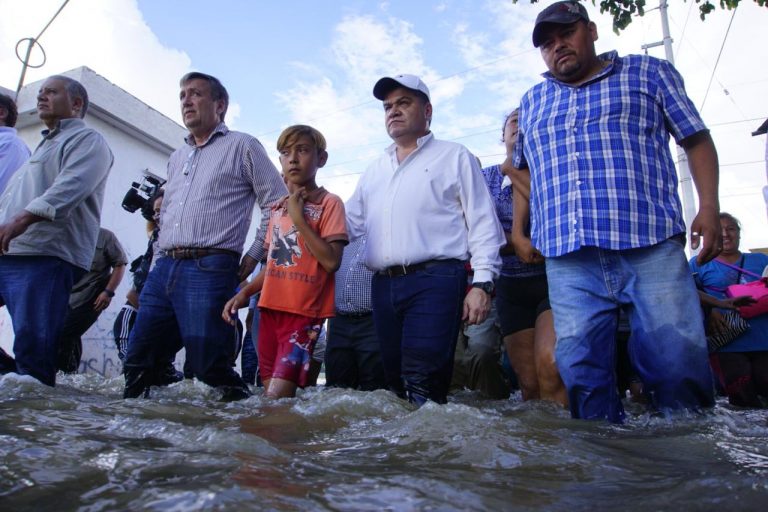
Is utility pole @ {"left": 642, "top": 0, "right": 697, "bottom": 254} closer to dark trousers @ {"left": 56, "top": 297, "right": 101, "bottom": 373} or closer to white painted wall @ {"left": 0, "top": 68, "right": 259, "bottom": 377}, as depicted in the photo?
white painted wall @ {"left": 0, "top": 68, "right": 259, "bottom": 377}

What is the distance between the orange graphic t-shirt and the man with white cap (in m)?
0.21

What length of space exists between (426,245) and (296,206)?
68 cm

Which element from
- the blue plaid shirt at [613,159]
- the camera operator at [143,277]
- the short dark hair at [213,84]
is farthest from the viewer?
the camera operator at [143,277]

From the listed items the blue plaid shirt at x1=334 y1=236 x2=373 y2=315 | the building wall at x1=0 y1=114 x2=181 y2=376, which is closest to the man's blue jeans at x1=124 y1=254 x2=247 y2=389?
the blue plaid shirt at x1=334 y1=236 x2=373 y2=315

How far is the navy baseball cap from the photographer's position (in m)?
2.62

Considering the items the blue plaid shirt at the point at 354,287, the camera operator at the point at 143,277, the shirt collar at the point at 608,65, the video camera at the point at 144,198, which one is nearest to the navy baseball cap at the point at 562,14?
the shirt collar at the point at 608,65

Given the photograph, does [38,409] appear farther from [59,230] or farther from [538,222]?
[538,222]

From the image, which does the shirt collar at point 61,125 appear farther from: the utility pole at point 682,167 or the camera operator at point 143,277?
the utility pole at point 682,167

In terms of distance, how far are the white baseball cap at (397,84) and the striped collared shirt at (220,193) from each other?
2.65 feet

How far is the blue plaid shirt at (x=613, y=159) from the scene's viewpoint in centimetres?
240

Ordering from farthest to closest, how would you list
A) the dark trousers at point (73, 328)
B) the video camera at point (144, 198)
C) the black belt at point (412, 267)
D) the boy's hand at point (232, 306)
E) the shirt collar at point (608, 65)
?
1. the dark trousers at point (73, 328)
2. the video camera at point (144, 198)
3. the boy's hand at point (232, 306)
4. the black belt at point (412, 267)
5. the shirt collar at point (608, 65)

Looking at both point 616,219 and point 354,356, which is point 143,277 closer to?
point 354,356

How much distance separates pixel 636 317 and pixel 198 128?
2636 mm

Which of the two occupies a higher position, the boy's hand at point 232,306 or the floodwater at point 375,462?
the boy's hand at point 232,306
